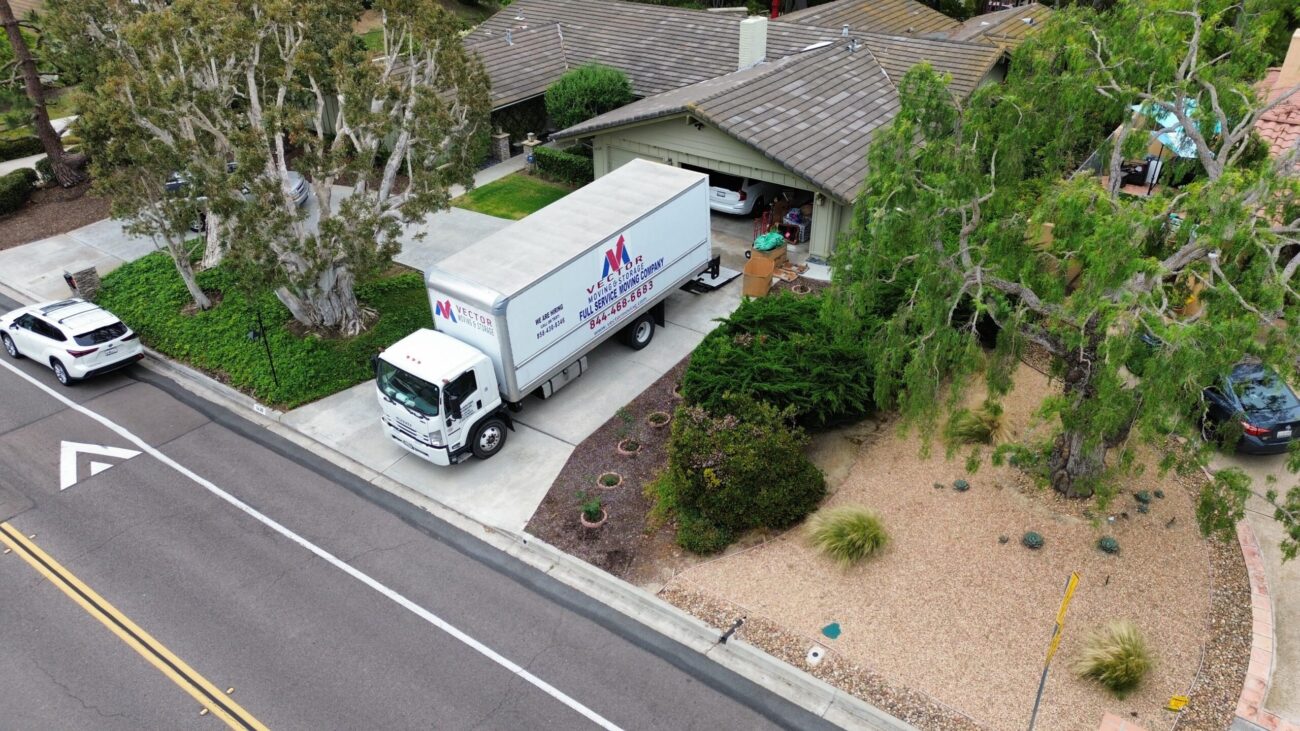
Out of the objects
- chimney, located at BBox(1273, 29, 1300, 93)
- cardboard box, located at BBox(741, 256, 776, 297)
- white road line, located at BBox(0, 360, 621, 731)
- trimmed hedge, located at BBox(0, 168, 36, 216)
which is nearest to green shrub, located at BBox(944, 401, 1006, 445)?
cardboard box, located at BBox(741, 256, 776, 297)

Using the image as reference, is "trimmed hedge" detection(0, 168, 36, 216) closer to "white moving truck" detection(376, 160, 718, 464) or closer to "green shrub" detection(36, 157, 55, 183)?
"green shrub" detection(36, 157, 55, 183)

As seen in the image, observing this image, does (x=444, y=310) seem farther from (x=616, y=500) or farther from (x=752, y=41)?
(x=752, y=41)

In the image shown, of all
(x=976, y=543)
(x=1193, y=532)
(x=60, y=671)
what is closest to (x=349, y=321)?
(x=60, y=671)

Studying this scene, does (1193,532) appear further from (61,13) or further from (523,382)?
(61,13)

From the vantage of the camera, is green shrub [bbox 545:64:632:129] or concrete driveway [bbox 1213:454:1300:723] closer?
concrete driveway [bbox 1213:454:1300:723]

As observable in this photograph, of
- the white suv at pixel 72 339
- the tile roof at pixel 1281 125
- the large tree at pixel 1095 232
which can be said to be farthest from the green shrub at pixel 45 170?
the tile roof at pixel 1281 125
